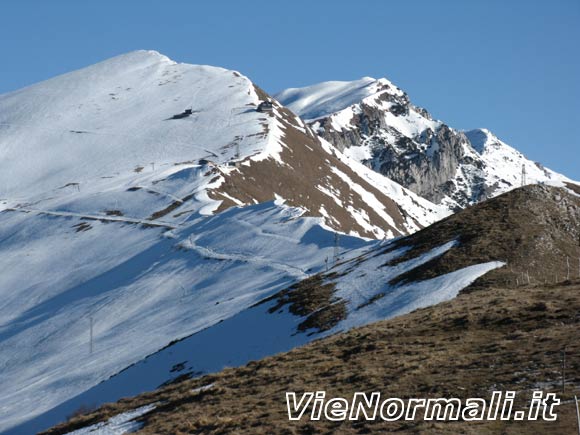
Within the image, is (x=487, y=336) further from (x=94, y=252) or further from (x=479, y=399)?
(x=94, y=252)

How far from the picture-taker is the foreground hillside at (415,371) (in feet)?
108

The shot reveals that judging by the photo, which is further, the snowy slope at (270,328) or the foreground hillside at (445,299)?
the snowy slope at (270,328)

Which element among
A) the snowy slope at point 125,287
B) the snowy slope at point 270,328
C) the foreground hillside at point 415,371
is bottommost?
the foreground hillside at point 415,371

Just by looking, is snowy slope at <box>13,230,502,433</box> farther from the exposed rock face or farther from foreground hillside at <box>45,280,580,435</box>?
the exposed rock face

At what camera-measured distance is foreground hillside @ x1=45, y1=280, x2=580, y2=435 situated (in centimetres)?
3303

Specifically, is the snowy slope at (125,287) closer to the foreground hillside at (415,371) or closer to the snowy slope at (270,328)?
the snowy slope at (270,328)

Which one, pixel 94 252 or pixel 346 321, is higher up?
pixel 94 252

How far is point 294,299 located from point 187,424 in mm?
37498

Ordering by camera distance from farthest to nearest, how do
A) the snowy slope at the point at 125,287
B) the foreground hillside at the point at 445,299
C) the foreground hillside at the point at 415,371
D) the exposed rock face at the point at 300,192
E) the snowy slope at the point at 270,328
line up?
the exposed rock face at the point at 300,192
the snowy slope at the point at 125,287
the snowy slope at the point at 270,328
the foreground hillside at the point at 445,299
the foreground hillside at the point at 415,371

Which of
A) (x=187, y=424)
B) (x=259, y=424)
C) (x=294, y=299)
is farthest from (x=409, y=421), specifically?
(x=294, y=299)

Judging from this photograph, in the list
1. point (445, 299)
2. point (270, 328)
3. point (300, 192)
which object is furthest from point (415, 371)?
point (300, 192)

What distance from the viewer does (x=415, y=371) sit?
37.2m

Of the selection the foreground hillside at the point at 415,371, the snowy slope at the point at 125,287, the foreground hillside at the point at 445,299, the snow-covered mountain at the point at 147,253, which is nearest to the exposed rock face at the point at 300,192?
the snow-covered mountain at the point at 147,253

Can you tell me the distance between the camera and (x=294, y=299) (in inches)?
2945
